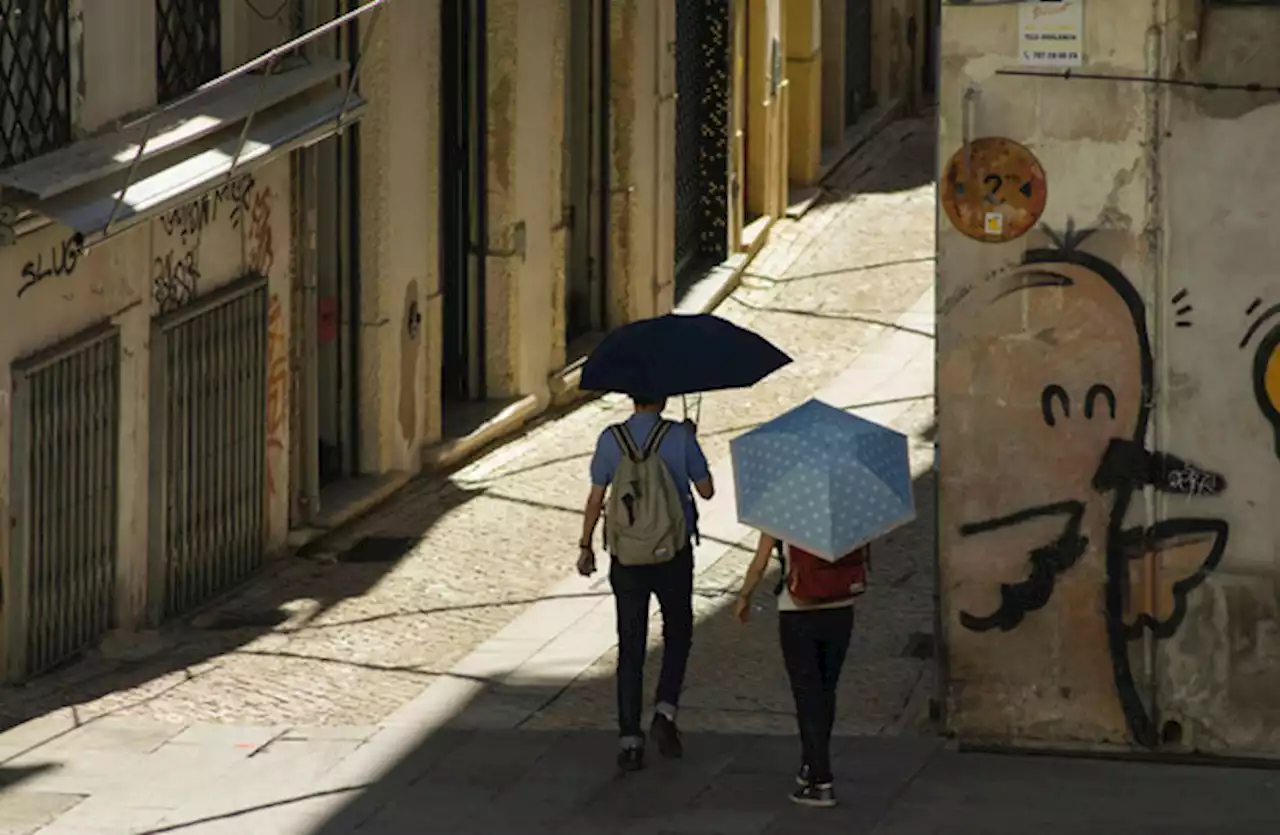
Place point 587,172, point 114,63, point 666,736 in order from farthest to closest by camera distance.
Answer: point 587,172 → point 114,63 → point 666,736

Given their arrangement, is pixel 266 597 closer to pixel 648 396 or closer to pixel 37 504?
pixel 37 504

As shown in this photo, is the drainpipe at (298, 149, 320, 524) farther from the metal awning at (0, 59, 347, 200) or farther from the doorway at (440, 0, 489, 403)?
the doorway at (440, 0, 489, 403)

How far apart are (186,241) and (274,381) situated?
4.12ft

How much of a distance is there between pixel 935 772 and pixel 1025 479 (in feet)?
3.79

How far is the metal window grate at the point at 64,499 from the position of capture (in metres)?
Answer: 13.2

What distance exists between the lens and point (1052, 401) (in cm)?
1177

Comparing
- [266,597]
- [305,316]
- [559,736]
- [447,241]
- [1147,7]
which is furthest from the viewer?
[447,241]

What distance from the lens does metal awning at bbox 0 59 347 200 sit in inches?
510

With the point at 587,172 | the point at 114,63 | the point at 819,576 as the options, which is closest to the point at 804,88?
the point at 587,172

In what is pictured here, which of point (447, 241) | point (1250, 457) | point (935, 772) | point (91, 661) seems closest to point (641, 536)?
point (935, 772)

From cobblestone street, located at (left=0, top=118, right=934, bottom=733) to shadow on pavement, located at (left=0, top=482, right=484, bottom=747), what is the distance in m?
0.01

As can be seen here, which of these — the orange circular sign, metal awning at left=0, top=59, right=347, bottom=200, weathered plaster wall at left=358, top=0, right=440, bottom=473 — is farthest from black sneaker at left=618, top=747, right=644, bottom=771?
weathered plaster wall at left=358, top=0, right=440, bottom=473

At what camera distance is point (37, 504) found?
523 inches

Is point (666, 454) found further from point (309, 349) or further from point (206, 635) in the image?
point (309, 349)
